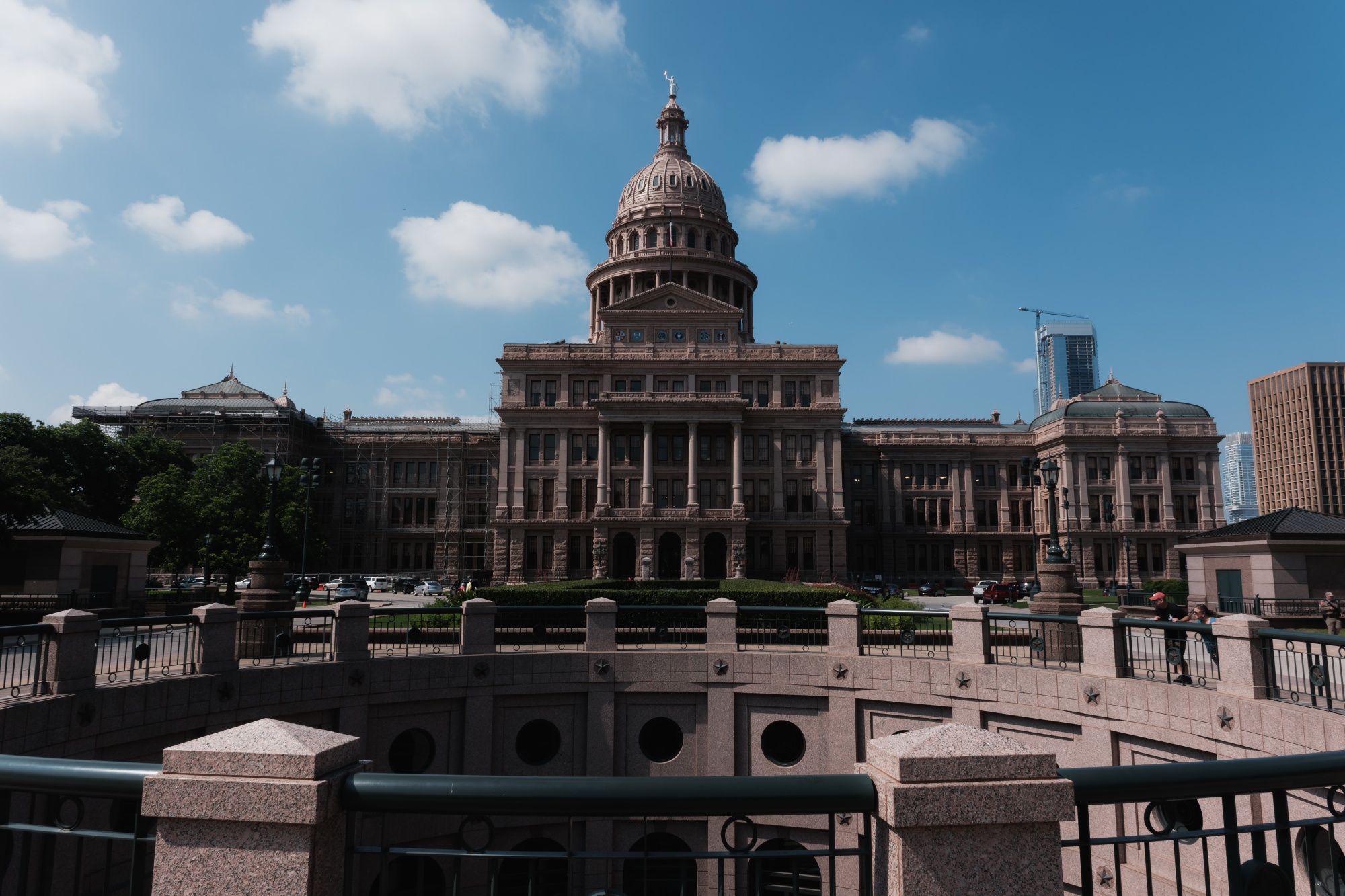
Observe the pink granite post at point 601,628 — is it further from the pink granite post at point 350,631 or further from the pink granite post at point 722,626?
the pink granite post at point 350,631

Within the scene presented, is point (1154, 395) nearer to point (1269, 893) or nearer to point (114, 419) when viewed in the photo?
point (1269, 893)

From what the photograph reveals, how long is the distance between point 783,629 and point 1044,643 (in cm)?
618

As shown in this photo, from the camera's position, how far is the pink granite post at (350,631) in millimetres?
17391

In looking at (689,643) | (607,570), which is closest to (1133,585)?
(607,570)

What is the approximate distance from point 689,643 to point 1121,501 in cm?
6476

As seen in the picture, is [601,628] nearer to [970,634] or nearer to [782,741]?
[782,741]

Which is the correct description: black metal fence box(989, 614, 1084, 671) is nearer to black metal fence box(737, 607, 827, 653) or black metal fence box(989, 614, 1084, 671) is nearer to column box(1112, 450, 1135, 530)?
black metal fence box(737, 607, 827, 653)

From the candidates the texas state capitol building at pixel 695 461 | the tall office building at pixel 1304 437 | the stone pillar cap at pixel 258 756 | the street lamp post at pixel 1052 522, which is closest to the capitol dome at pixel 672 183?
the texas state capitol building at pixel 695 461

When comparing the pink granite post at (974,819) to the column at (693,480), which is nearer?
the pink granite post at (974,819)

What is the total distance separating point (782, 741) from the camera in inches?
770

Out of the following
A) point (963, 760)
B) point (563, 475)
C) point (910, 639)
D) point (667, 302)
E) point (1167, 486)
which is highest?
point (667, 302)

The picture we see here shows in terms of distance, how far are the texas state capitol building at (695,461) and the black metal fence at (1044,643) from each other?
39772 millimetres

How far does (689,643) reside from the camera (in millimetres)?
20766

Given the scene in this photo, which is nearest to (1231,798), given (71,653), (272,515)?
Result: (71,653)
